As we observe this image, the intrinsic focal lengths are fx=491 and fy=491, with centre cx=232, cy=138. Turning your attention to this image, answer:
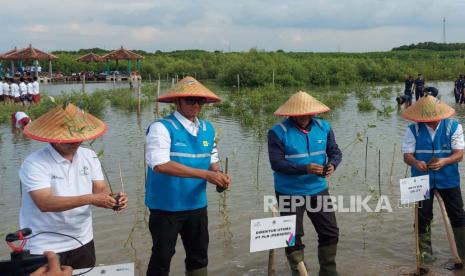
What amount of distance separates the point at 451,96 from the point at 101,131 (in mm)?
25943

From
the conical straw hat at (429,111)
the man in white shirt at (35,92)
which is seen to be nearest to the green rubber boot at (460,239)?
the conical straw hat at (429,111)

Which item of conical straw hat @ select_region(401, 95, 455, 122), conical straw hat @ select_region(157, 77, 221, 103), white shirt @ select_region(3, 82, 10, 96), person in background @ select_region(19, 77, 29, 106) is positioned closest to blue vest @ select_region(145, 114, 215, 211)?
conical straw hat @ select_region(157, 77, 221, 103)

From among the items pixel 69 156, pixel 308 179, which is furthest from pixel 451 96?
pixel 69 156

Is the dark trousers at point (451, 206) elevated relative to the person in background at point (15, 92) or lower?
lower

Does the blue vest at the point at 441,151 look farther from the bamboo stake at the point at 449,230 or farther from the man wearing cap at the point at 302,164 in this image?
the man wearing cap at the point at 302,164

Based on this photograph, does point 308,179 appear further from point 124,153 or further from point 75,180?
point 124,153

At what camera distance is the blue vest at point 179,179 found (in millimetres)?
3461

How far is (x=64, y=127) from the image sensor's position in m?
3.00

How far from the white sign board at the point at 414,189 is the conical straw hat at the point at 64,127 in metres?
2.65

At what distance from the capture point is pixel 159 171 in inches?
131

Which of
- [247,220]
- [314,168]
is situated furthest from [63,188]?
[247,220]

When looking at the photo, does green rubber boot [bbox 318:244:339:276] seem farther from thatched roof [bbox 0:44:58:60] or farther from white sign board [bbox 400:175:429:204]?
thatched roof [bbox 0:44:58:60]

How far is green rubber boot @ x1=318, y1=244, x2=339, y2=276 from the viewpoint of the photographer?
14.0 feet

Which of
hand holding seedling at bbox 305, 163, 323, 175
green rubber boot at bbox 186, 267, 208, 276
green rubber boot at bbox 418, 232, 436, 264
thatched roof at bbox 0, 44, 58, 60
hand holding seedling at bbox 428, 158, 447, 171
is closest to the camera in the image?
green rubber boot at bbox 186, 267, 208, 276
